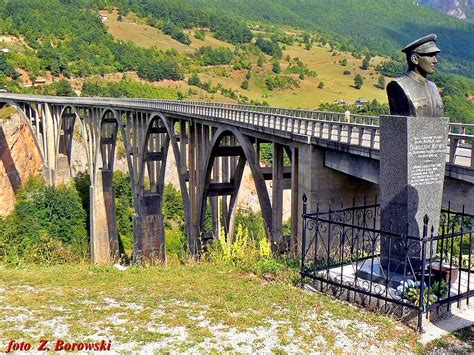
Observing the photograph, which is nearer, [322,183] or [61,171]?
[322,183]

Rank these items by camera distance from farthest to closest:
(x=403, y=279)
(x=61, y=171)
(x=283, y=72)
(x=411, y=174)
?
(x=283, y=72)
(x=61, y=171)
(x=411, y=174)
(x=403, y=279)

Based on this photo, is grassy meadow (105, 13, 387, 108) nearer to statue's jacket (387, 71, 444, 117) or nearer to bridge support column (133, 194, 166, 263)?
bridge support column (133, 194, 166, 263)

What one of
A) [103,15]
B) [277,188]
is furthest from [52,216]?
[103,15]

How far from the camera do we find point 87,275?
1236 centimetres

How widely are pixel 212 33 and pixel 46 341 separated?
18474 centimetres

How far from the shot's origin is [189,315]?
9164mm

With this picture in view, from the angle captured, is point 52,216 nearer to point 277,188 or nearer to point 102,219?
point 102,219

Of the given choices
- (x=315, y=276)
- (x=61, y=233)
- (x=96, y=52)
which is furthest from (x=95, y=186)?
(x=96, y=52)

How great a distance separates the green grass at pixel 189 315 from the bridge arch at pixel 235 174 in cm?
1047

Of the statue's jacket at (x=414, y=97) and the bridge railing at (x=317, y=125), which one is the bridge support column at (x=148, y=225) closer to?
the bridge railing at (x=317, y=125)

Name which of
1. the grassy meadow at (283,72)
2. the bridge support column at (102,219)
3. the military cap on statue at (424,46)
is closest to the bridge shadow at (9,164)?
the bridge support column at (102,219)

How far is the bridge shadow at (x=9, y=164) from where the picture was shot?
60.3 m

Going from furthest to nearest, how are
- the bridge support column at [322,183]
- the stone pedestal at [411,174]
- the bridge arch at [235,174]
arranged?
the bridge arch at [235,174] → the bridge support column at [322,183] → the stone pedestal at [411,174]

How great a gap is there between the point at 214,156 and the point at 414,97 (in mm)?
17189
